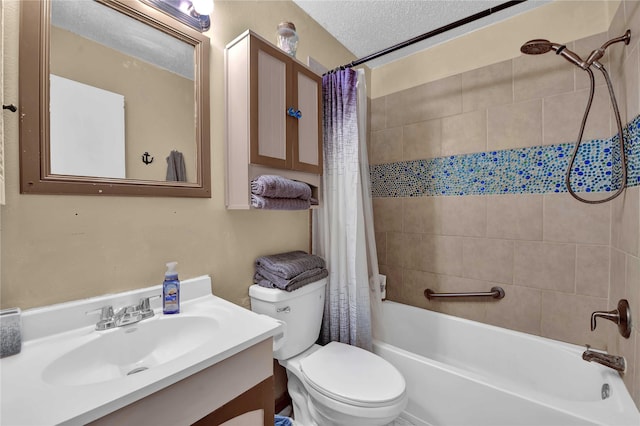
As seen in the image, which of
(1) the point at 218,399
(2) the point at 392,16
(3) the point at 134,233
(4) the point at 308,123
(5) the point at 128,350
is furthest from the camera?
(2) the point at 392,16

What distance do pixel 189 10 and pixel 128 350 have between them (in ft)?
4.32

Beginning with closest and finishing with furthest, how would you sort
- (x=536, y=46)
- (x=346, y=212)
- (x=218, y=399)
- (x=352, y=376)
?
(x=218, y=399) → (x=352, y=376) → (x=536, y=46) → (x=346, y=212)

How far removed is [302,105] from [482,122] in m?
1.22

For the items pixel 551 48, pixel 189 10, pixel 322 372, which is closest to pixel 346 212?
pixel 322 372

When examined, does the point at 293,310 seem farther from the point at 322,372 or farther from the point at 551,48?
the point at 551,48

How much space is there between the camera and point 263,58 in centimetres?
123

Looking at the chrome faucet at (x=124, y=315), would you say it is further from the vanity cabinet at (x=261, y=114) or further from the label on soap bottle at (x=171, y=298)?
the vanity cabinet at (x=261, y=114)

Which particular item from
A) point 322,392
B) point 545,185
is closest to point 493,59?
point 545,185

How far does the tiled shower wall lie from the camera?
131 cm

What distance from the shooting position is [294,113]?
1359 mm

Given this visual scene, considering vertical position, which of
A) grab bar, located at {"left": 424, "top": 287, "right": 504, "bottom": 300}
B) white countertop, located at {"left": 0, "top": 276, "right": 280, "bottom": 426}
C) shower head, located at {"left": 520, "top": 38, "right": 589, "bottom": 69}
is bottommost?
grab bar, located at {"left": 424, "top": 287, "right": 504, "bottom": 300}

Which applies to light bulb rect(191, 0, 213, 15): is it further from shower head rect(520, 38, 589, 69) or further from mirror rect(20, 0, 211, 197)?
shower head rect(520, 38, 589, 69)

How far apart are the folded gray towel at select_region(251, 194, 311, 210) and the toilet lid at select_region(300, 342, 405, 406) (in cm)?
75

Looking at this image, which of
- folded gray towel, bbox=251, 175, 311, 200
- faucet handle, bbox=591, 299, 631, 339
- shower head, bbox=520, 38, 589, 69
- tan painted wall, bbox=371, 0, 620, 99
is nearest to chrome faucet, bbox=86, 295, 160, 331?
folded gray towel, bbox=251, 175, 311, 200
